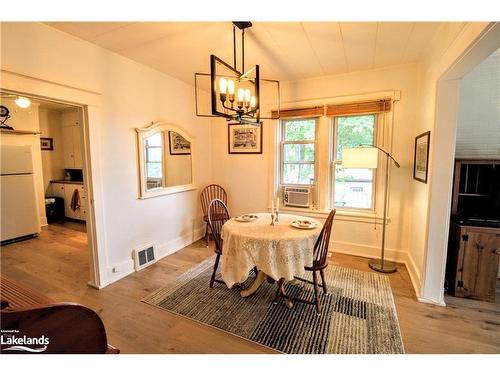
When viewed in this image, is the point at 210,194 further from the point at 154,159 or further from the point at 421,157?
the point at 421,157

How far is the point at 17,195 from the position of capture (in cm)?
427

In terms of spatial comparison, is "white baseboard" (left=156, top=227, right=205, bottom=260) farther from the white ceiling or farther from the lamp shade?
the lamp shade

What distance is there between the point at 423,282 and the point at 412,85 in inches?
94.2

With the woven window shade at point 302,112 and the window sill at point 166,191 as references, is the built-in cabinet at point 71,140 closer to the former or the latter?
the window sill at point 166,191

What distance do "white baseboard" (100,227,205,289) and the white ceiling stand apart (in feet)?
8.07

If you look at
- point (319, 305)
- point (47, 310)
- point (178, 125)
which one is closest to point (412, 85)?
point (319, 305)

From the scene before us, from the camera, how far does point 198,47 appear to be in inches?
105

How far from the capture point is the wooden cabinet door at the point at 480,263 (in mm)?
2373

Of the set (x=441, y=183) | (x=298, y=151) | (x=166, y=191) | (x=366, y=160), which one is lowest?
(x=166, y=191)

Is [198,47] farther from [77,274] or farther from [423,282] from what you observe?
[423,282]

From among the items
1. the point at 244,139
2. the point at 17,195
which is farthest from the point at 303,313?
the point at 17,195

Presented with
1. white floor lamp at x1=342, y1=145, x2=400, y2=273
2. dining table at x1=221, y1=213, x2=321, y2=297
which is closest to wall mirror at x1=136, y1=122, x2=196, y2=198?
dining table at x1=221, y1=213, x2=321, y2=297

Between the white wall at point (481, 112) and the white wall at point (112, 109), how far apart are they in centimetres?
366

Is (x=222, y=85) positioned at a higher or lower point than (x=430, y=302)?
higher
